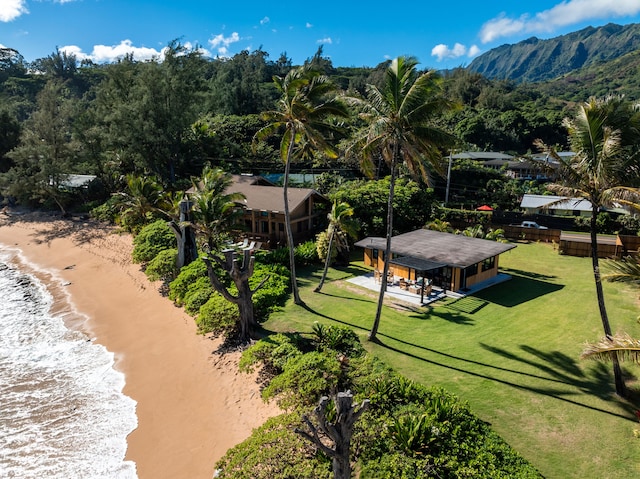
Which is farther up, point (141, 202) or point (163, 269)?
point (141, 202)

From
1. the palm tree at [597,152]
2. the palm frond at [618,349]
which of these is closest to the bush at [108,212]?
the palm tree at [597,152]

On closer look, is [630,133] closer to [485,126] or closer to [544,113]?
[485,126]

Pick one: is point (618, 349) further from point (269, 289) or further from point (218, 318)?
point (269, 289)

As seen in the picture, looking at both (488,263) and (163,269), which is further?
(163,269)

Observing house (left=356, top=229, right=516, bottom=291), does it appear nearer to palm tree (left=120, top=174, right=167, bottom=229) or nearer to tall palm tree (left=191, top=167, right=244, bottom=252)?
tall palm tree (left=191, top=167, right=244, bottom=252)

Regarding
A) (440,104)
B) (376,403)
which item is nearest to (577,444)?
(376,403)

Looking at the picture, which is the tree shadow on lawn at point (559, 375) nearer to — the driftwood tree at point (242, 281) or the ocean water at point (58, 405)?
the driftwood tree at point (242, 281)

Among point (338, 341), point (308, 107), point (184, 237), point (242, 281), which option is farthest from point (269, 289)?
point (308, 107)
